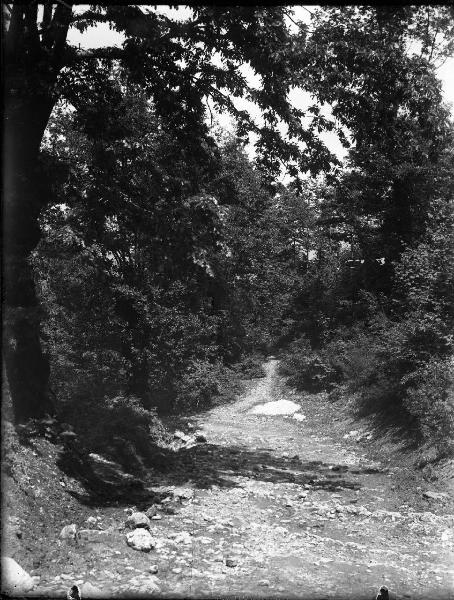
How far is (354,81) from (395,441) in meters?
8.54

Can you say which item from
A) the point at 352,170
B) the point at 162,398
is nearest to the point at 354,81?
the point at 162,398

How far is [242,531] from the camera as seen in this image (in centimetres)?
729

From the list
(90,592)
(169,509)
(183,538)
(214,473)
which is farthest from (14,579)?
(214,473)

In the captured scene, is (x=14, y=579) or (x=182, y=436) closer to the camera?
(x=14, y=579)

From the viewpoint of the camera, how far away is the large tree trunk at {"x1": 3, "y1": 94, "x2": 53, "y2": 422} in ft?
27.0

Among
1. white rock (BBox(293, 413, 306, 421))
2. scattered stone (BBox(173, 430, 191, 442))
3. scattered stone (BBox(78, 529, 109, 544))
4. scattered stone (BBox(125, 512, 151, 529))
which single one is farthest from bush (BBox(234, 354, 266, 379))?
scattered stone (BBox(78, 529, 109, 544))

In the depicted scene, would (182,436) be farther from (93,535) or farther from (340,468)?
(93,535)

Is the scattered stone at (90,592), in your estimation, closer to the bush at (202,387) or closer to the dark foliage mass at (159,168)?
the dark foliage mass at (159,168)

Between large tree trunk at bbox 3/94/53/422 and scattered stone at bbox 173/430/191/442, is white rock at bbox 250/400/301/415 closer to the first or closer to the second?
scattered stone at bbox 173/430/191/442

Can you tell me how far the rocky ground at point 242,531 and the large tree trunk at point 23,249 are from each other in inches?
48.7

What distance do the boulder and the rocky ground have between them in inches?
2.1

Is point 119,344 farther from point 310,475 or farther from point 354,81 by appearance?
point 354,81

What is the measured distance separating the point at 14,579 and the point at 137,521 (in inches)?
85.2

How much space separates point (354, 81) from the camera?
8.59 meters
